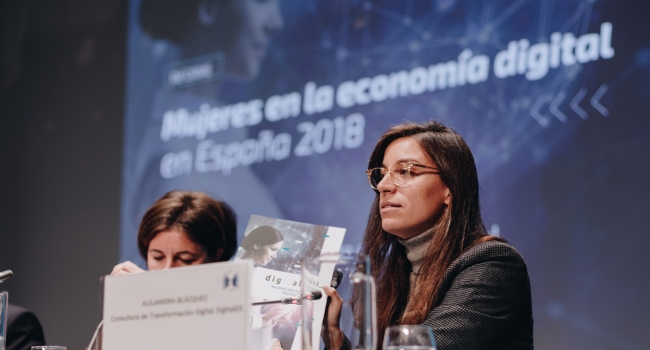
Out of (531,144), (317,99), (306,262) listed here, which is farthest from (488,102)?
(306,262)

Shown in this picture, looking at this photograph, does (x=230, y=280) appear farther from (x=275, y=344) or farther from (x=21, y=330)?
(x=21, y=330)

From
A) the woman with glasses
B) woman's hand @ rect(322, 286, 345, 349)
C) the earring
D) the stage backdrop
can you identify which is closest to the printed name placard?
woman's hand @ rect(322, 286, 345, 349)

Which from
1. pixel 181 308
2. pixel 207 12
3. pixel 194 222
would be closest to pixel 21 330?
pixel 194 222

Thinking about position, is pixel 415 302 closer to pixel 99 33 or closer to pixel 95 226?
pixel 95 226

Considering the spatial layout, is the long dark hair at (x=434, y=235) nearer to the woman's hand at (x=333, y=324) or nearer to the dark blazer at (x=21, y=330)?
the woman's hand at (x=333, y=324)

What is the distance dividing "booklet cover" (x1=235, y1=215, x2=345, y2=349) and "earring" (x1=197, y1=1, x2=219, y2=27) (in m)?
2.77

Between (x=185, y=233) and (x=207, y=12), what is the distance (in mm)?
2252

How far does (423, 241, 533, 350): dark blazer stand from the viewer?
1722 millimetres

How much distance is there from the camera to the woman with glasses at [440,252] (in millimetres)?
1776

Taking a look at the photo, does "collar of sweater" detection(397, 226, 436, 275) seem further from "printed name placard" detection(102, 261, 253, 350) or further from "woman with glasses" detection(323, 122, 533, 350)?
"printed name placard" detection(102, 261, 253, 350)

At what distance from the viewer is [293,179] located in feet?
13.0

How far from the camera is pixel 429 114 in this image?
11.4ft

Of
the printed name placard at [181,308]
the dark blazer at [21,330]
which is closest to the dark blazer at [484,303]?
the printed name placard at [181,308]

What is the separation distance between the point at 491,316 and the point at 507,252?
0.19 metres
